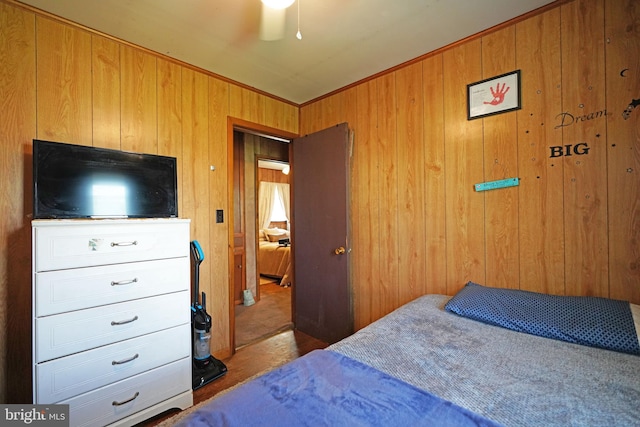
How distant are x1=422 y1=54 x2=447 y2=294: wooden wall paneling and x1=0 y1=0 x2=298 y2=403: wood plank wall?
166 centimetres

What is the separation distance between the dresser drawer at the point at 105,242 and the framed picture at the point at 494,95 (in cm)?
210

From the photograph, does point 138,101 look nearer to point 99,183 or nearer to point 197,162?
point 197,162

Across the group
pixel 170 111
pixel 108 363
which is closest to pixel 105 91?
pixel 170 111

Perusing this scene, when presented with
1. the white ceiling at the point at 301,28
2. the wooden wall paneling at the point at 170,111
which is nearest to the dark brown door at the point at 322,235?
the white ceiling at the point at 301,28

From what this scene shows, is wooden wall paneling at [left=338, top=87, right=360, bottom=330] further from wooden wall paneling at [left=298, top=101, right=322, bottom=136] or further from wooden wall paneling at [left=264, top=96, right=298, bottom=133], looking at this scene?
wooden wall paneling at [left=264, top=96, right=298, bottom=133]

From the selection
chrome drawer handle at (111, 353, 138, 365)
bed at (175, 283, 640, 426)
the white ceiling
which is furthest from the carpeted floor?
the white ceiling

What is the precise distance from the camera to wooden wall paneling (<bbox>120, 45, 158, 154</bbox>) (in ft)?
6.21

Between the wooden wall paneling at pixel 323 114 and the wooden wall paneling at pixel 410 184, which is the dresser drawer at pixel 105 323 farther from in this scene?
the wooden wall paneling at pixel 323 114

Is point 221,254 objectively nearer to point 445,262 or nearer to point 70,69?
point 70,69

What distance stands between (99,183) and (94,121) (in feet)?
1.60

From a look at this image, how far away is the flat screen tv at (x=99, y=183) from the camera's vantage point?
1.45 metres

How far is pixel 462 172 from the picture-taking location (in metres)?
1.92

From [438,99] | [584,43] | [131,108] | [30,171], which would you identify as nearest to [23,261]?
[30,171]

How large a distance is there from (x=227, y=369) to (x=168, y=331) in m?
0.78
